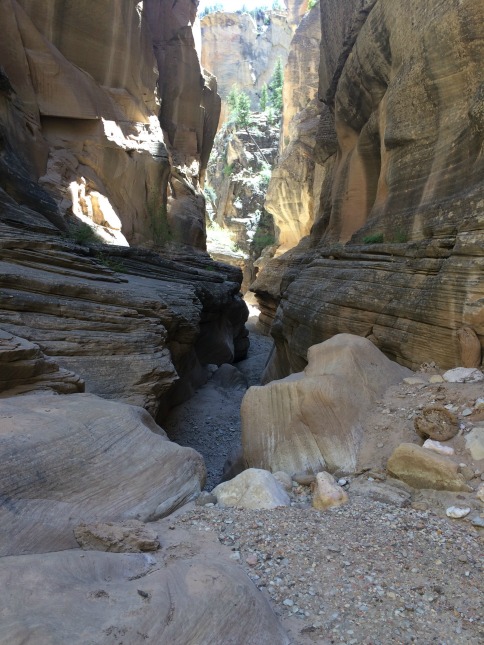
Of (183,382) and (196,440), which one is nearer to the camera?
(196,440)

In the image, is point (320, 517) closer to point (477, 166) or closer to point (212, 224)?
point (477, 166)

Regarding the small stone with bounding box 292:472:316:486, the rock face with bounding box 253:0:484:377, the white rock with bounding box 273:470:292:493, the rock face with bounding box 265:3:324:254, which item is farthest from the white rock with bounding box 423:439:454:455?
the rock face with bounding box 265:3:324:254

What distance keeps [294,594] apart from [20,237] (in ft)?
23.8

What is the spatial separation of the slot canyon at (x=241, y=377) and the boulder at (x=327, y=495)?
25 mm

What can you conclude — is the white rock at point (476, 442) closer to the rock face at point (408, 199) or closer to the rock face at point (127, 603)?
the rock face at point (408, 199)

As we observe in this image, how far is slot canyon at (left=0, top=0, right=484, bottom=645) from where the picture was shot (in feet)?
7.47

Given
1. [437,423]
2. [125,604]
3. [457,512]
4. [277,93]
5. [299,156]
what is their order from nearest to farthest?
[125,604]
[457,512]
[437,423]
[299,156]
[277,93]

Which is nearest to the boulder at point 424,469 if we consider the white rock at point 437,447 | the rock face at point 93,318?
the white rock at point 437,447

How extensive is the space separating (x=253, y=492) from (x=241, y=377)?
384 inches

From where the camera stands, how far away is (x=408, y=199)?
867 cm

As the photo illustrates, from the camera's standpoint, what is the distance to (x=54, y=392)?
470 cm

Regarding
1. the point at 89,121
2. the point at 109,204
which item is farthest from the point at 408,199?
the point at 89,121

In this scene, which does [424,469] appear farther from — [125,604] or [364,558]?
[125,604]

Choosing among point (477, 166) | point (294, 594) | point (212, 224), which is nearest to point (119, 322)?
point (294, 594)
